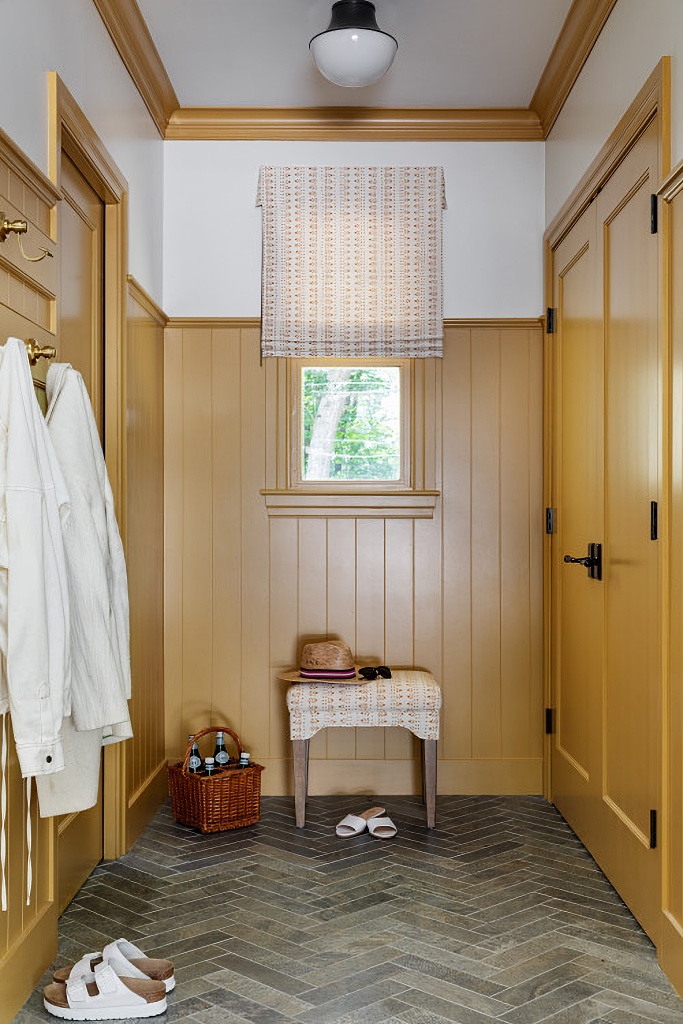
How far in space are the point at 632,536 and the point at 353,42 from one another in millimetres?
1826

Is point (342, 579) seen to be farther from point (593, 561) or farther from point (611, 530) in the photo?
point (611, 530)

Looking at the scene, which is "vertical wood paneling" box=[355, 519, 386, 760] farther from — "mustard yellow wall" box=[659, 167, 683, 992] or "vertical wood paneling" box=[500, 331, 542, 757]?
"mustard yellow wall" box=[659, 167, 683, 992]

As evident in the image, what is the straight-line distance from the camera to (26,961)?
2.31m

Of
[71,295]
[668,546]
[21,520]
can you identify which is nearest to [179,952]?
[21,520]

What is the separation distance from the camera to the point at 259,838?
11.6ft

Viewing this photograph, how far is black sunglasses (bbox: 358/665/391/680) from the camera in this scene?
3775 millimetres

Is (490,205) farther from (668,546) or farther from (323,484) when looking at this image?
(668,546)

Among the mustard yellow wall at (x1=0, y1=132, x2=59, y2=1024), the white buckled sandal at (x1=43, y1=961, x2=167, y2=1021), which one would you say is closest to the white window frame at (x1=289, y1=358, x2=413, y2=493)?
the mustard yellow wall at (x1=0, y1=132, x2=59, y2=1024)

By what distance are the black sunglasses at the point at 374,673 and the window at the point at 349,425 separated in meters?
0.83

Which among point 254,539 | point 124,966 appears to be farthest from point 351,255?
point 124,966

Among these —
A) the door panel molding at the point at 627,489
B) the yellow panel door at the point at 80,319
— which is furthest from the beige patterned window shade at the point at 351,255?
the yellow panel door at the point at 80,319

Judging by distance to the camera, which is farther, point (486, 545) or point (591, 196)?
point (486, 545)

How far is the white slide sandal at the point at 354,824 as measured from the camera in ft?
11.7

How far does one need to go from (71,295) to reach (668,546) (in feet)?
6.22
